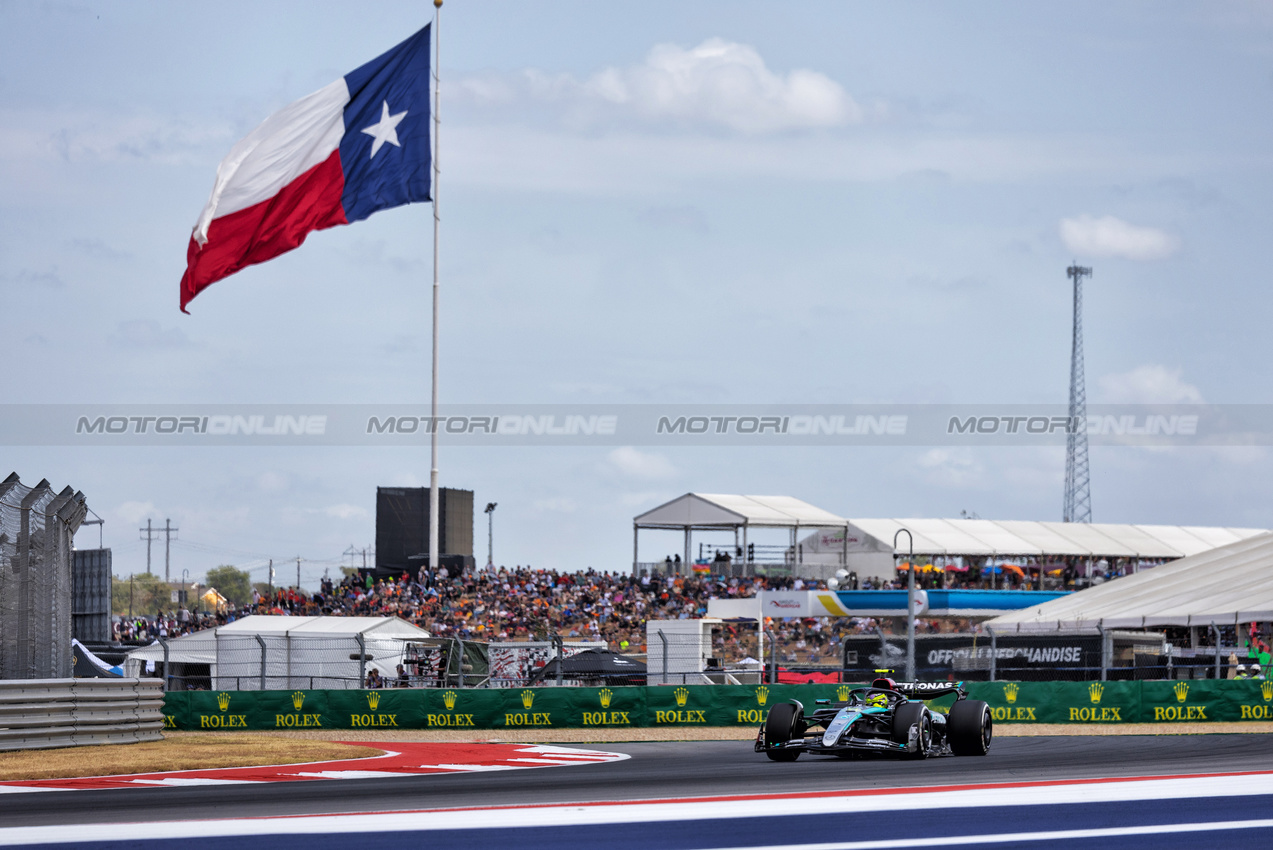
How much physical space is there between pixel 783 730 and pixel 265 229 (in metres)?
16.0

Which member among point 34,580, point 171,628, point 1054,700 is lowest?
point 171,628

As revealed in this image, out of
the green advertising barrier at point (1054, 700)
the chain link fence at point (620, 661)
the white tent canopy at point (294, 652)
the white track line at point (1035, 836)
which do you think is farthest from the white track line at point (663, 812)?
the white tent canopy at point (294, 652)

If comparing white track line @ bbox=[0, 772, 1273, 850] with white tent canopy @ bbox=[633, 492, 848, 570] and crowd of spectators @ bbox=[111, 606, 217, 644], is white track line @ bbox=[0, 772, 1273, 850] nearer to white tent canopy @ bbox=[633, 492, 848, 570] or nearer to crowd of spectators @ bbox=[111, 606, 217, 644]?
crowd of spectators @ bbox=[111, 606, 217, 644]

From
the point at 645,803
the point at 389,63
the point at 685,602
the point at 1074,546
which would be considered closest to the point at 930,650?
the point at 685,602

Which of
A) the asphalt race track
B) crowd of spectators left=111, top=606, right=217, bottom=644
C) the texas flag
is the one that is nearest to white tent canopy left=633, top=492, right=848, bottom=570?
crowd of spectators left=111, top=606, right=217, bottom=644

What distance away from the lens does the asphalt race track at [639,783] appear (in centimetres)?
1162

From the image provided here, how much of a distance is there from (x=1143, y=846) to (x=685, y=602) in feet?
115

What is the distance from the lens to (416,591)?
4319 centimetres

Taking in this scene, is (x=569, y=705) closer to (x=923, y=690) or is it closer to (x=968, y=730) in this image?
(x=923, y=690)

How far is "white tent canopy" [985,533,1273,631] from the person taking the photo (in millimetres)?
29672

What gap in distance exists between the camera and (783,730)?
16.6 m

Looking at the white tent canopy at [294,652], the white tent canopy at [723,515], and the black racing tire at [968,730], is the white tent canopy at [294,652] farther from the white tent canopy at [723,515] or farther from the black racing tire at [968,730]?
the white tent canopy at [723,515]

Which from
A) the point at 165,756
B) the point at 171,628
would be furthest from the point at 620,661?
the point at 171,628

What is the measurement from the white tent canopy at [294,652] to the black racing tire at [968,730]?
14615 millimetres
